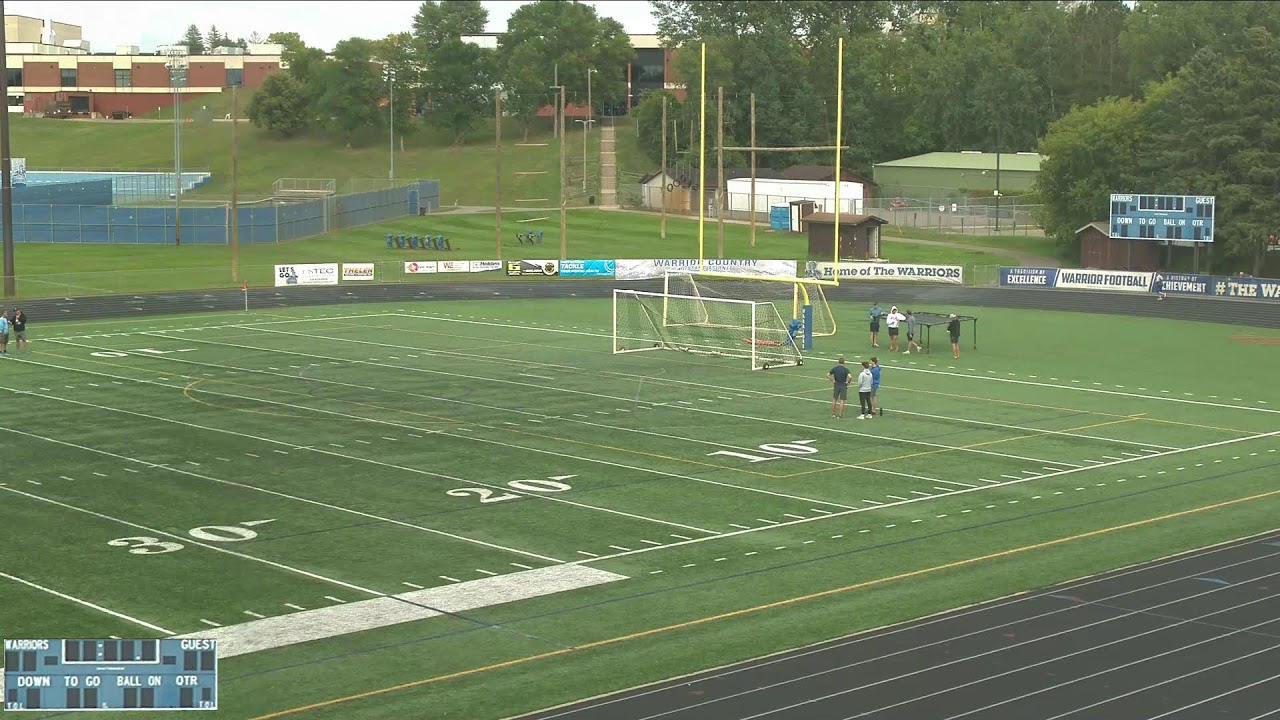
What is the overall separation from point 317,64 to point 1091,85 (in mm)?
74185

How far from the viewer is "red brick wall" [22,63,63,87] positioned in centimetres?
18412

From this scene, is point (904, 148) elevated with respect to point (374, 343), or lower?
elevated

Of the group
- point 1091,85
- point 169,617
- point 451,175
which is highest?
point 1091,85

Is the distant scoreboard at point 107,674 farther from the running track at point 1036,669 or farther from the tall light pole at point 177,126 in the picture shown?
the tall light pole at point 177,126

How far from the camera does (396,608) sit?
22.2 m

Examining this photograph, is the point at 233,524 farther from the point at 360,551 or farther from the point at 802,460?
the point at 802,460

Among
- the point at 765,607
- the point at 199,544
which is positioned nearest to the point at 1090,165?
the point at 765,607

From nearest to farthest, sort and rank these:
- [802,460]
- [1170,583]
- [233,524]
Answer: [1170,583], [233,524], [802,460]

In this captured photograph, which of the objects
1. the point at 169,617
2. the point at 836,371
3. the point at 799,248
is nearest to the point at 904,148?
the point at 799,248

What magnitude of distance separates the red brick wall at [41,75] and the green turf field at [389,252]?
9309cm

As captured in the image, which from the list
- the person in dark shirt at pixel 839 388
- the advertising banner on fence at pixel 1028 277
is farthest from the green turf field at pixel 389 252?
the person in dark shirt at pixel 839 388

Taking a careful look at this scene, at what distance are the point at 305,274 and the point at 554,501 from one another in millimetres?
49588

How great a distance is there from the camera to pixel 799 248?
3698 inches

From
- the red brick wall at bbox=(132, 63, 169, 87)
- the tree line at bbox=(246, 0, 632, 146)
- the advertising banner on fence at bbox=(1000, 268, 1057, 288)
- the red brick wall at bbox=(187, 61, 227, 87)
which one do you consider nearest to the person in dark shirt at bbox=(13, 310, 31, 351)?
the advertising banner on fence at bbox=(1000, 268, 1057, 288)
